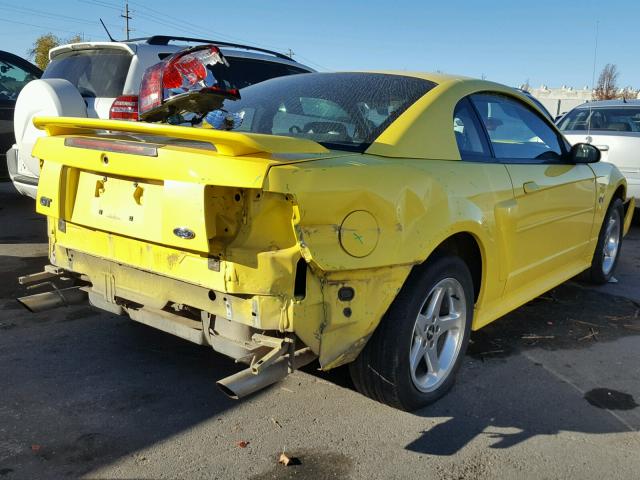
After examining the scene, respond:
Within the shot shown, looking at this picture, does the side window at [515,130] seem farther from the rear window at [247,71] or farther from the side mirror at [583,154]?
the rear window at [247,71]

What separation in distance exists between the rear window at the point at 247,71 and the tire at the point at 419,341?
13.1ft

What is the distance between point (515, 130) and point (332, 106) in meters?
1.34

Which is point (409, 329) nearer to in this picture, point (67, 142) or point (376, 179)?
point (376, 179)

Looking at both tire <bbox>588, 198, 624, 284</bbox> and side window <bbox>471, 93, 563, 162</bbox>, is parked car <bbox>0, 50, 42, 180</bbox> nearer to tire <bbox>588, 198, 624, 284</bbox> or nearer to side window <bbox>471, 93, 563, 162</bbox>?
side window <bbox>471, 93, 563, 162</bbox>

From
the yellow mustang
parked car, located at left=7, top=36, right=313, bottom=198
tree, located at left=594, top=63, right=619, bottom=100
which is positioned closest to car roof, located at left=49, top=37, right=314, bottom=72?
parked car, located at left=7, top=36, right=313, bottom=198


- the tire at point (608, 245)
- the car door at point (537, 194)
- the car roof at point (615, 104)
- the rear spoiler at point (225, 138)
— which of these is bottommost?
the tire at point (608, 245)

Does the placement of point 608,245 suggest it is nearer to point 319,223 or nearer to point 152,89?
point 319,223

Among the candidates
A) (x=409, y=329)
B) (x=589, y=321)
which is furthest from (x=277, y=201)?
(x=589, y=321)

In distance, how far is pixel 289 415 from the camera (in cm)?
301

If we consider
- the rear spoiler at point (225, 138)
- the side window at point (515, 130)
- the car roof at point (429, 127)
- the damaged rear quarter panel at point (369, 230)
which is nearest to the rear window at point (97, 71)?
the rear spoiler at point (225, 138)

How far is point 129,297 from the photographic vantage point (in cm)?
287

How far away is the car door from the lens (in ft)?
11.7

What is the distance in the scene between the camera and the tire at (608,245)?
5.17 metres

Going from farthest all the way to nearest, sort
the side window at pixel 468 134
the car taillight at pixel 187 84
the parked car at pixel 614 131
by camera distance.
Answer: the parked car at pixel 614 131 → the side window at pixel 468 134 → the car taillight at pixel 187 84
